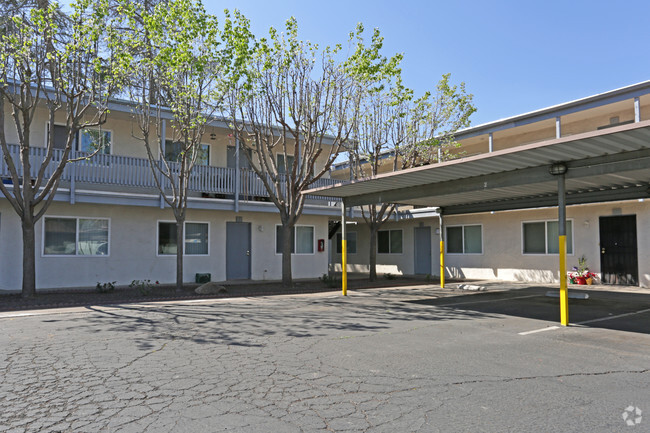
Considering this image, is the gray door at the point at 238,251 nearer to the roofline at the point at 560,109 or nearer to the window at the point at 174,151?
the window at the point at 174,151

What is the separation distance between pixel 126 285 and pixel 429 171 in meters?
10.9

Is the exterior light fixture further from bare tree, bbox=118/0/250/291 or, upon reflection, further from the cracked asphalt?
bare tree, bbox=118/0/250/291

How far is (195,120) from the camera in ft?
46.5

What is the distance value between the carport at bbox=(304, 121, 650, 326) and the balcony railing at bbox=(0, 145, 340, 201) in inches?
184

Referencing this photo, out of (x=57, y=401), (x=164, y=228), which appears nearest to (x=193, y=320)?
(x=57, y=401)

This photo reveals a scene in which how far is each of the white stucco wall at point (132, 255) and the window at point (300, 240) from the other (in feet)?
0.73

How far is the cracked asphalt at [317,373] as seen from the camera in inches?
160

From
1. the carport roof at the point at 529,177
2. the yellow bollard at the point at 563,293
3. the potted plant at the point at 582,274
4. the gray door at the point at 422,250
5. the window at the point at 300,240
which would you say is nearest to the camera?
the carport roof at the point at 529,177

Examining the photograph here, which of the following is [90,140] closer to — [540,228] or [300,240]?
[300,240]

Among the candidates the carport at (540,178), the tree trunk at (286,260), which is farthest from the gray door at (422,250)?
the tree trunk at (286,260)

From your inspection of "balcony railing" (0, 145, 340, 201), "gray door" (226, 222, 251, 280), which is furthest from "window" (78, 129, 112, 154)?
"gray door" (226, 222, 251, 280)

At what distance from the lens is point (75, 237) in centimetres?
1516

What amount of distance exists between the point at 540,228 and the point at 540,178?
377 inches

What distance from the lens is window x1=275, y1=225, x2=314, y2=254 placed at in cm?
1920
